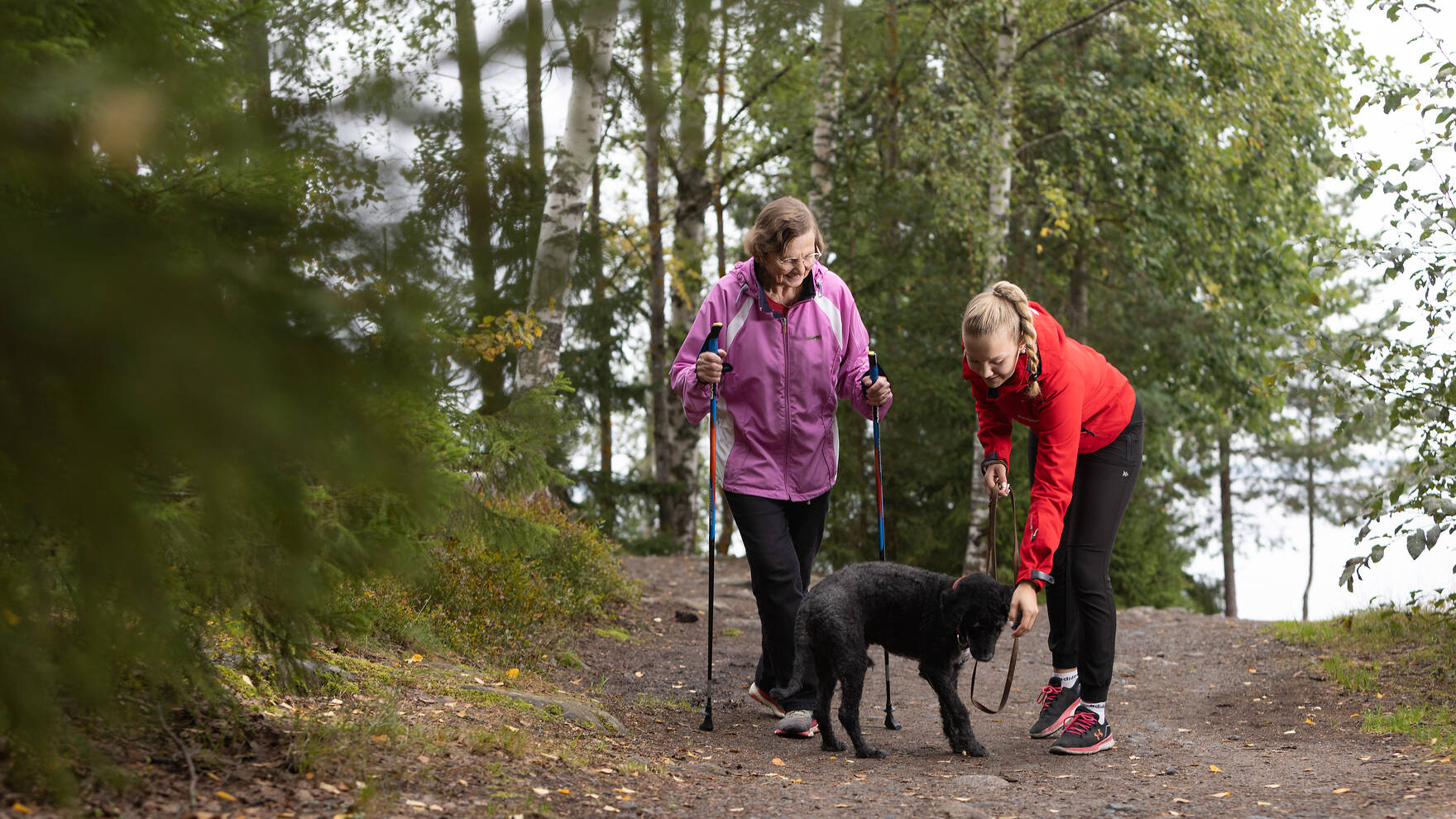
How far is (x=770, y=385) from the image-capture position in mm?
4527

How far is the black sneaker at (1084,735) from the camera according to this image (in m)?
4.32

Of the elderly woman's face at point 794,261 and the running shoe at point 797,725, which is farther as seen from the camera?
the running shoe at point 797,725

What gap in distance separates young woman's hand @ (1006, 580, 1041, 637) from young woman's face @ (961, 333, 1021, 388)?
804mm

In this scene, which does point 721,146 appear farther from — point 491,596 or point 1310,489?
point 1310,489

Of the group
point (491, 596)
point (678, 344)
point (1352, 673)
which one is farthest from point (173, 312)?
point (678, 344)

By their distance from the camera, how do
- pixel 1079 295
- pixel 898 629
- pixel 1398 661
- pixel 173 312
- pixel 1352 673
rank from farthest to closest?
pixel 1079 295 → pixel 1398 661 → pixel 1352 673 → pixel 898 629 → pixel 173 312

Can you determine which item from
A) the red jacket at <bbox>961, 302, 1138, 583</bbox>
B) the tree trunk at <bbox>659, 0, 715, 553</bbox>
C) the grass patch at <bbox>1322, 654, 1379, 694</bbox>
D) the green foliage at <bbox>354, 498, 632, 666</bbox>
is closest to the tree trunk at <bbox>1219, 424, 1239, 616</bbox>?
the tree trunk at <bbox>659, 0, 715, 553</bbox>

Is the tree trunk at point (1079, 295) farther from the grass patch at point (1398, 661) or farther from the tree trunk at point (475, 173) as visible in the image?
the tree trunk at point (475, 173)

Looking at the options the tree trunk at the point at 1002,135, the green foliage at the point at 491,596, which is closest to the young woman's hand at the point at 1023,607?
the green foliage at the point at 491,596

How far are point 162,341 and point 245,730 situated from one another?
2514 millimetres

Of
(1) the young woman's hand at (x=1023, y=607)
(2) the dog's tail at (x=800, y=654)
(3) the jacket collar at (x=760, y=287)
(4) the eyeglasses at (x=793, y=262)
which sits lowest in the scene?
(2) the dog's tail at (x=800, y=654)

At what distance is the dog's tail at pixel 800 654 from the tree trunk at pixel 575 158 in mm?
2968

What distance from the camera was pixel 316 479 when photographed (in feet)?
A: 4.24

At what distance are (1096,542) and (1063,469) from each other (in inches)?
18.3
